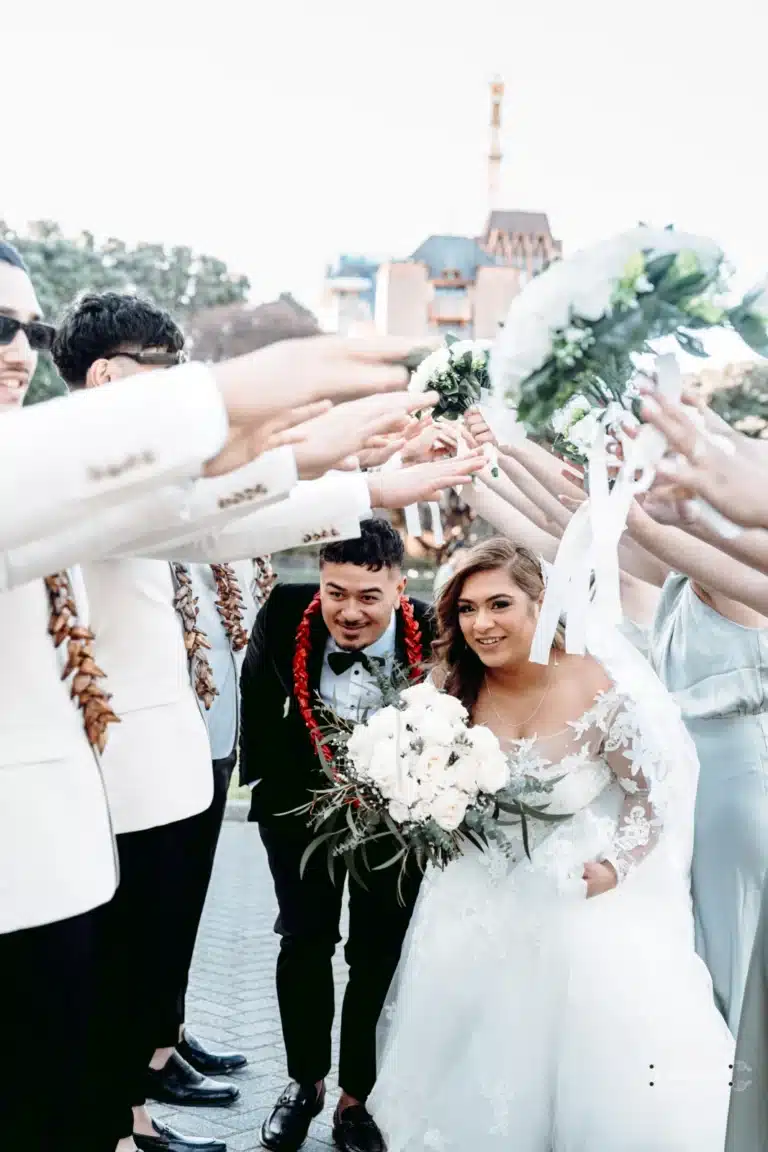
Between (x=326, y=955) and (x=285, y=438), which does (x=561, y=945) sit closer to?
(x=326, y=955)

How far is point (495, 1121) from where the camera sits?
11.3 feet

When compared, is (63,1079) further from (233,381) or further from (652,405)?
(652,405)

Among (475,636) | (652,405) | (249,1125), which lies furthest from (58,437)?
(249,1125)

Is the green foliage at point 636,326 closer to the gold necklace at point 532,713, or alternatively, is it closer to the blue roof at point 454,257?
the gold necklace at point 532,713

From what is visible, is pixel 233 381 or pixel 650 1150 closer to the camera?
pixel 233 381

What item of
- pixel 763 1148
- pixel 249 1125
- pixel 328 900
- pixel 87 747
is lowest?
pixel 249 1125

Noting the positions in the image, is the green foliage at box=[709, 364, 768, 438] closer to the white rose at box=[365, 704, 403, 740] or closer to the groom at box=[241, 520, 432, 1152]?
the white rose at box=[365, 704, 403, 740]

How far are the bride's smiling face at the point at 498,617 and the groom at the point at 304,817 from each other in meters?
0.38

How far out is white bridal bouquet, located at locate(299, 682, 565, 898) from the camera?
131 inches

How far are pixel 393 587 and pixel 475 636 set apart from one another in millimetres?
A: 438

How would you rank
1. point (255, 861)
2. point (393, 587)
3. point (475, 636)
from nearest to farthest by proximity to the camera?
point (475, 636) → point (393, 587) → point (255, 861)

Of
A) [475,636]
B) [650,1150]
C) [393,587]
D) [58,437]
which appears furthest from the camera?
[393,587]

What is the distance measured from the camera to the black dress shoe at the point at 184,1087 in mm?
4305

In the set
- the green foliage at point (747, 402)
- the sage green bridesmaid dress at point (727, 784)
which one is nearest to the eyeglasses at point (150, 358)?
the green foliage at point (747, 402)
